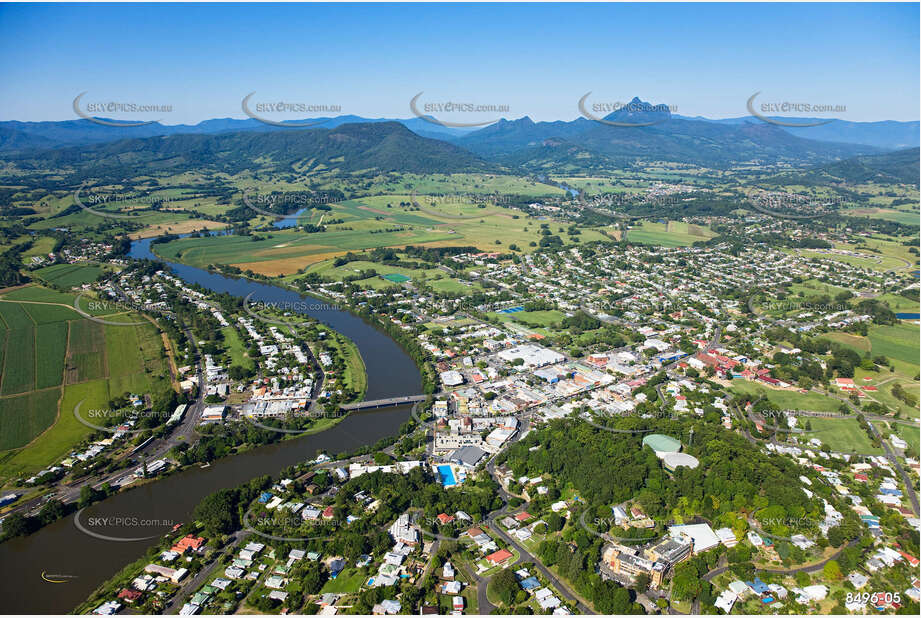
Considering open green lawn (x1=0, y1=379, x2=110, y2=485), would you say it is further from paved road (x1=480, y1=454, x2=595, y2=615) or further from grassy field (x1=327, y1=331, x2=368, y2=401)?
paved road (x1=480, y1=454, x2=595, y2=615)

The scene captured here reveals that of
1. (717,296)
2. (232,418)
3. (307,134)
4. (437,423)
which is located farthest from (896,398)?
(307,134)

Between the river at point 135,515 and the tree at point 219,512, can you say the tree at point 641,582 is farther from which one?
the tree at point 219,512

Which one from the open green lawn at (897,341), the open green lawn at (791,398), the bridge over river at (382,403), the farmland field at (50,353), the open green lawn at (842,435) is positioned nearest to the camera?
the open green lawn at (842,435)

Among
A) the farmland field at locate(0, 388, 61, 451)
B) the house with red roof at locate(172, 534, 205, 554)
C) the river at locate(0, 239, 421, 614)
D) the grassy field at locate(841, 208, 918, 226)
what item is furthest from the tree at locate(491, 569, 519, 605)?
the grassy field at locate(841, 208, 918, 226)

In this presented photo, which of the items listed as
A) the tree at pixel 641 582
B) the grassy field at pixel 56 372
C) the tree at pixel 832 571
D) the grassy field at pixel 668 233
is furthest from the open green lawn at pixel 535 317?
the grassy field at pixel 668 233

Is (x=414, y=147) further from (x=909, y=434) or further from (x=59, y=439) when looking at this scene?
(x=909, y=434)

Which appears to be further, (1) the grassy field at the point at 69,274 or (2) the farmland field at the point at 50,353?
(1) the grassy field at the point at 69,274

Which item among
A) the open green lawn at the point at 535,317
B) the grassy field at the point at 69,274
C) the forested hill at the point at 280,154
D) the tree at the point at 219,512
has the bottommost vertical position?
the tree at the point at 219,512
